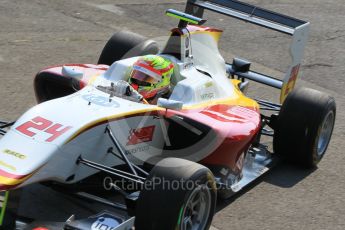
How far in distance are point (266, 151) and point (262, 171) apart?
0.40m

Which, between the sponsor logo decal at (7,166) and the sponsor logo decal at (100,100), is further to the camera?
the sponsor logo decal at (100,100)

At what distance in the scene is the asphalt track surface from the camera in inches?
274

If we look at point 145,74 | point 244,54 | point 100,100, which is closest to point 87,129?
point 100,100

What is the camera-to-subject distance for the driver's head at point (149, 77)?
272 inches

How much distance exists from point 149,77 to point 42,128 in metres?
1.31

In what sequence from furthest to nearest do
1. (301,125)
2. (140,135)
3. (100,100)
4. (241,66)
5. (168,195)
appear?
1. (241,66)
2. (301,125)
3. (140,135)
4. (100,100)
5. (168,195)

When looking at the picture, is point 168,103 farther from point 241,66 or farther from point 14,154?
point 241,66

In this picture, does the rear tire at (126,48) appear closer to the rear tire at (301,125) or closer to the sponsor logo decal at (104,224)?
the rear tire at (301,125)

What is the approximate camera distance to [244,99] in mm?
7668

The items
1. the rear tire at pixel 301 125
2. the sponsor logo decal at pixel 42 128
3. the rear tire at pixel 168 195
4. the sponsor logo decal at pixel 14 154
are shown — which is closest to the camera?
the rear tire at pixel 168 195

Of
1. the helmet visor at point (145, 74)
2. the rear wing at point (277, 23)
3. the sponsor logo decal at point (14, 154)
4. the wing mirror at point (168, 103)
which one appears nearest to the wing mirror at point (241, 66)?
the rear wing at point (277, 23)

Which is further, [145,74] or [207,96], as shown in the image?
[207,96]

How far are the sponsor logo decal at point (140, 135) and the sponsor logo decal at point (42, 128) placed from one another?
0.71m

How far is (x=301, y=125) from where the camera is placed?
24.6 ft
